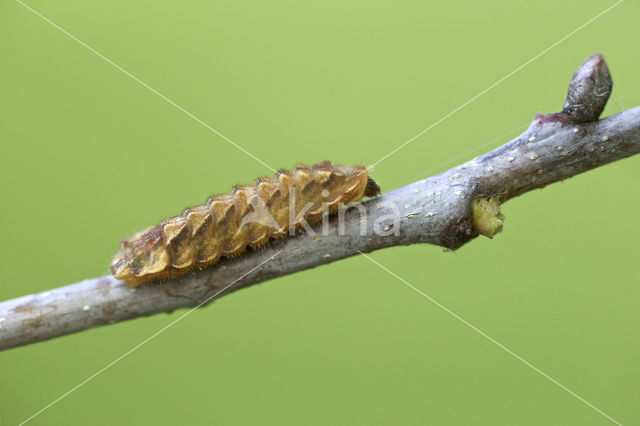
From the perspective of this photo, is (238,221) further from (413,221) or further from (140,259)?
(413,221)

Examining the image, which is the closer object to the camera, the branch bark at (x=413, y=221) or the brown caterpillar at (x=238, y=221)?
the branch bark at (x=413, y=221)

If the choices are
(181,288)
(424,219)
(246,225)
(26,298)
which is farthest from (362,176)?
(26,298)

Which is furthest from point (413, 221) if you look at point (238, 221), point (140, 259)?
point (140, 259)

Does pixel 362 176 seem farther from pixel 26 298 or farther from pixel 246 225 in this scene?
pixel 26 298

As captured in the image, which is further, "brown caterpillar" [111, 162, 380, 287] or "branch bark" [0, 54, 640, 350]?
"brown caterpillar" [111, 162, 380, 287]
